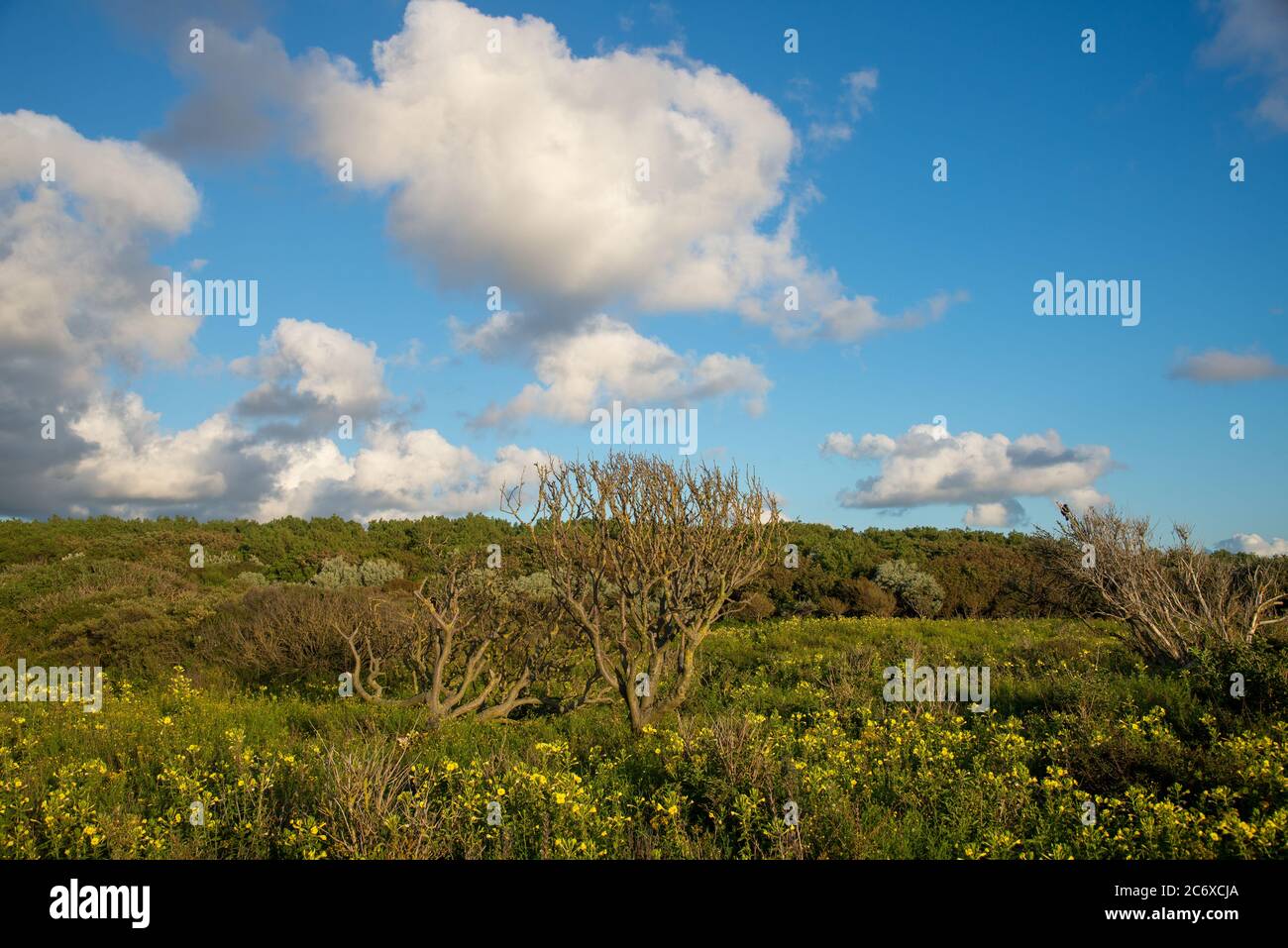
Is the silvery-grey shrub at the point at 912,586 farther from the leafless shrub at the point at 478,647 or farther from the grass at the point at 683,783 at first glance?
the leafless shrub at the point at 478,647

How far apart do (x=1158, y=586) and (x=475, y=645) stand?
11.3 meters

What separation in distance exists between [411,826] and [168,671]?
13430 millimetres

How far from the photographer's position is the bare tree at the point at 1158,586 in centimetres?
1191

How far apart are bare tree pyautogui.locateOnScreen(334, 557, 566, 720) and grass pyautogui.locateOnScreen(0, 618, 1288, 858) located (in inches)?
26.4

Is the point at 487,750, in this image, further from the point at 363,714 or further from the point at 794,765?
the point at 794,765

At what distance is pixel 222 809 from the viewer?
21.6ft

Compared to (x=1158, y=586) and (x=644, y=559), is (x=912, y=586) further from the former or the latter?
(x=644, y=559)

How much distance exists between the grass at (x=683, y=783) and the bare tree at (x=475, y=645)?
67 cm

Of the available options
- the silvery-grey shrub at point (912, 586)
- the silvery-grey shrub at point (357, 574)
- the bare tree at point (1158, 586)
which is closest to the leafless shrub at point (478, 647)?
the bare tree at point (1158, 586)

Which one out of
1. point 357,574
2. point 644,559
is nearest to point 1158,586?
point 644,559

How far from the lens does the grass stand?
5.32 metres

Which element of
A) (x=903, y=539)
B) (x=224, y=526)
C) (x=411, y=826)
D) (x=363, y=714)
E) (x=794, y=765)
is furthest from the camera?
(x=224, y=526)
